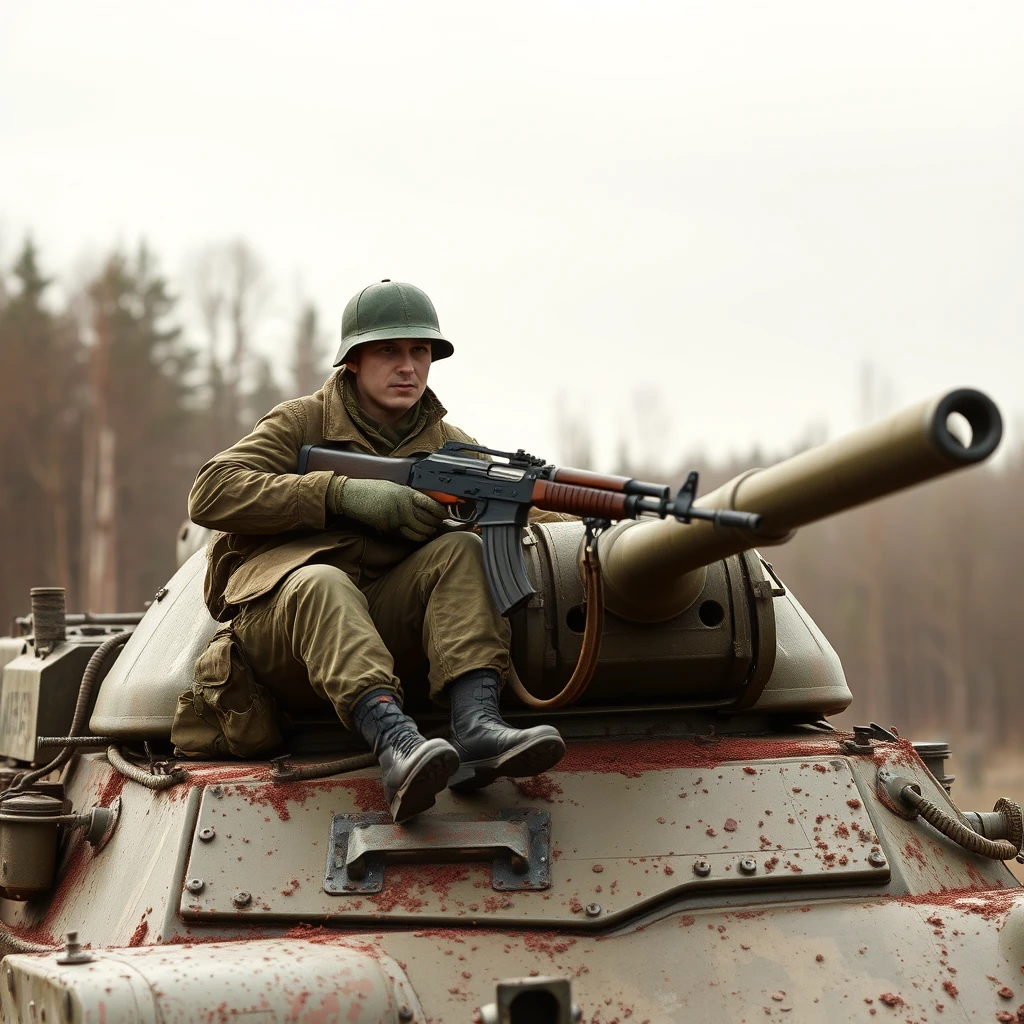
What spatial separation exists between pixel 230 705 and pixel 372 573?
2.24 feet

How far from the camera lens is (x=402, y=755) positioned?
4805mm

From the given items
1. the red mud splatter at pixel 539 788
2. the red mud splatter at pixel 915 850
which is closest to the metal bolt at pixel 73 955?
the red mud splatter at pixel 539 788

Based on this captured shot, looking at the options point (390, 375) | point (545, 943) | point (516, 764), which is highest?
point (390, 375)

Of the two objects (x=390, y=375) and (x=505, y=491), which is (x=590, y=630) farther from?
(x=390, y=375)

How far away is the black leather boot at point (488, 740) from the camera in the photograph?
479cm

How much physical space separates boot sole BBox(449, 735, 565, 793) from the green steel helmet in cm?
175

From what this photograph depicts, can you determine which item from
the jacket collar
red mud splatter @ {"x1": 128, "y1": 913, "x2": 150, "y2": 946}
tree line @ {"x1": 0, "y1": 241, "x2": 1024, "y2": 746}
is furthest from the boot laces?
tree line @ {"x1": 0, "y1": 241, "x2": 1024, "y2": 746}

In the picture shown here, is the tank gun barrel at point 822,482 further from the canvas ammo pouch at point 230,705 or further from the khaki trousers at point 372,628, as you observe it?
the canvas ammo pouch at point 230,705

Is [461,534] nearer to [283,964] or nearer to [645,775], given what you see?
[645,775]

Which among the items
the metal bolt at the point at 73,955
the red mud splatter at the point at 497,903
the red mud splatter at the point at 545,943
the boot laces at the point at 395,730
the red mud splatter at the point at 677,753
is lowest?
the red mud splatter at the point at 545,943

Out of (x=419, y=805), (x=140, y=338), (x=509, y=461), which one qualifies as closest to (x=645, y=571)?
(x=509, y=461)

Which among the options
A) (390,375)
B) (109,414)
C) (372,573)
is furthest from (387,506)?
(109,414)

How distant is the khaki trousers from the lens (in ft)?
16.7

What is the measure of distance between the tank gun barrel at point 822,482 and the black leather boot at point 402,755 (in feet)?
2.97
